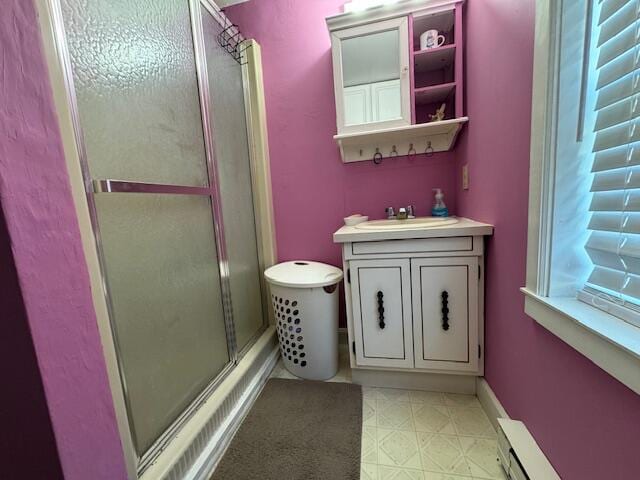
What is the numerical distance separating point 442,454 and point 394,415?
24cm

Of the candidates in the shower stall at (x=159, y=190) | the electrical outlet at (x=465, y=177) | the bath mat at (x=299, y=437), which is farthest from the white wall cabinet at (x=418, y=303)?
the shower stall at (x=159, y=190)

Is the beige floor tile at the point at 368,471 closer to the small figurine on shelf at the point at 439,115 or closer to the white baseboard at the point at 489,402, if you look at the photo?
the white baseboard at the point at 489,402

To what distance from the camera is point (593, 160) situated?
67cm

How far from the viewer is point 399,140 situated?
1.60m

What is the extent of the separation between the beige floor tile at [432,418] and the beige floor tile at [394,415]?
27 mm

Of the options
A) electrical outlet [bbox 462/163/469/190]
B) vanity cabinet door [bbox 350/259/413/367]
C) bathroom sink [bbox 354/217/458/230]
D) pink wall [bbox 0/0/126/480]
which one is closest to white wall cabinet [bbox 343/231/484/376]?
vanity cabinet door [bbox 350/259/413/367]

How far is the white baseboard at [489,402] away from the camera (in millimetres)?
1080

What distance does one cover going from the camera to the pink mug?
1370 millimetres

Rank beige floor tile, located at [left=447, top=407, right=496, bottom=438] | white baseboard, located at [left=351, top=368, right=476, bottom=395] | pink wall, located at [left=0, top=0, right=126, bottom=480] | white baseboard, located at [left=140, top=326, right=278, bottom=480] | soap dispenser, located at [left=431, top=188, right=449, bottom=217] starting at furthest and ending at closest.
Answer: soap dispenser, located at [left=431, top=188, right=449, bottom=217], white baseboard, located at [left=351, top=368, right=476, bottom=395], beige floor tile, located at [left=447, top=407, right=496, bottom=438], white baseboard, located at [left=140, top=326, right=278, bottom=480], pink wall, located at [left=0, top=0, right=126, bottom=480]

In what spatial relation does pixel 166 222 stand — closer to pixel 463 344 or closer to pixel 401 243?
pixel 401 243

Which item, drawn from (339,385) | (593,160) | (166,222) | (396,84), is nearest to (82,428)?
(166,222)

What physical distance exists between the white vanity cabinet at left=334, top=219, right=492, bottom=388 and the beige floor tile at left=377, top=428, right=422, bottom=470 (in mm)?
285

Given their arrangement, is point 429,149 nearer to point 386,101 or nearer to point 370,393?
point 386,101

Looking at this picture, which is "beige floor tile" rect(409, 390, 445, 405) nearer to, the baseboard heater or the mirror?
the baseboard heater
